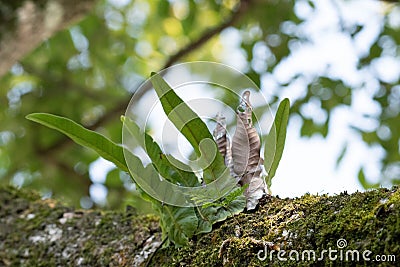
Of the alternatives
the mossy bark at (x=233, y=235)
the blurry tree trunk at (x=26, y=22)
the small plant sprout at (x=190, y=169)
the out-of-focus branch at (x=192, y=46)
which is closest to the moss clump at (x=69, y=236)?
the mossy bark at (x=233, y=235)

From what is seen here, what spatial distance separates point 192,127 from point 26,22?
1.06 metres

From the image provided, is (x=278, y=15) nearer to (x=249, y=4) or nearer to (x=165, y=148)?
(x=249, y=4)

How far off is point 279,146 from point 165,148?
18cm

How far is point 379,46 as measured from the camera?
7.23 feet

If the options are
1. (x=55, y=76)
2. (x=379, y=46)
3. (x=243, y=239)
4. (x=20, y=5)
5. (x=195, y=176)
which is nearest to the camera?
(x=243, y=239)

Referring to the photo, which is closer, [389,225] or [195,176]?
[389,225]

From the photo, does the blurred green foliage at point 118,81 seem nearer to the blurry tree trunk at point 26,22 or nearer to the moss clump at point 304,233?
the blurry tree trunk at point 26,22

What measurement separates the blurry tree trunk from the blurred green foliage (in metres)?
0.78

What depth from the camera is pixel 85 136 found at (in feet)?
2.65

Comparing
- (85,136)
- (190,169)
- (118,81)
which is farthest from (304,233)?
(118,81)

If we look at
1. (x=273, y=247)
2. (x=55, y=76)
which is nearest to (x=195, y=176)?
(x=273, y=247)

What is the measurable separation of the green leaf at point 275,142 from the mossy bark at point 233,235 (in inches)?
2.4

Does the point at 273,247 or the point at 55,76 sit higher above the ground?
the point at 55,76

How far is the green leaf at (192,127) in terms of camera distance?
0.76 m
